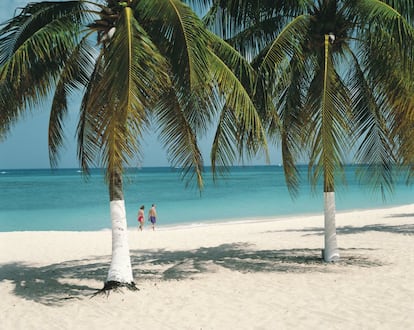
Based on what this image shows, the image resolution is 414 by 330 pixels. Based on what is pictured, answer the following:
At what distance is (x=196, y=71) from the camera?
22.8 ft

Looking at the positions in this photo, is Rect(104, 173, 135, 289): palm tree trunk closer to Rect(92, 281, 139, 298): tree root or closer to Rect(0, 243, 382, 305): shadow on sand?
Rect(92, 281, 139, 298): tree root

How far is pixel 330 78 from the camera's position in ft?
29.2

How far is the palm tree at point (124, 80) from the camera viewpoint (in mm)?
6730

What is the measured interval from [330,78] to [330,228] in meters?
3.23

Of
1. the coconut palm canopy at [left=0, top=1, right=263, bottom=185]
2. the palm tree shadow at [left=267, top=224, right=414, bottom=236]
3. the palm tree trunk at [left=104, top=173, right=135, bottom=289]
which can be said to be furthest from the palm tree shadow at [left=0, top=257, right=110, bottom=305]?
the palm tree shadow at [left=267, top=224, right=414, bottom=236]

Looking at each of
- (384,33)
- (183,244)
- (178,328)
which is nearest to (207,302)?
(178,328)

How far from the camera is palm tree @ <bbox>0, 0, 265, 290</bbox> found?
673cm

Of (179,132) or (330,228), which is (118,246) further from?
(330,228)

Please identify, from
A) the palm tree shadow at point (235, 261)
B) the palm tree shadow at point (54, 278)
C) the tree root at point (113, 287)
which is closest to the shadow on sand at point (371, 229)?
the palm tree shadow at point (235, 261)

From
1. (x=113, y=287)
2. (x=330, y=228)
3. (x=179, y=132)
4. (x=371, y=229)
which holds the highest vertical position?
(x=179, y=132)

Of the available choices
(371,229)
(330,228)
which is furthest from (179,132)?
(371,229)

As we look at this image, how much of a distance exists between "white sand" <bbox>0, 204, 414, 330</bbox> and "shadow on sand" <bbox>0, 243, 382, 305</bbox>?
0.02 meters

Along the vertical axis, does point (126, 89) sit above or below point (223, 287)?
above

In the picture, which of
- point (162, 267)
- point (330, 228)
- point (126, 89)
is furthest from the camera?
point (162, 267)
